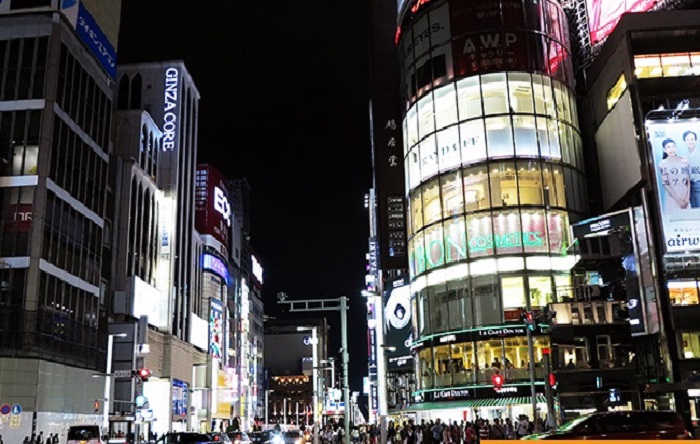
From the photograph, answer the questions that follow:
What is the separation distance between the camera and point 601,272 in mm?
45344

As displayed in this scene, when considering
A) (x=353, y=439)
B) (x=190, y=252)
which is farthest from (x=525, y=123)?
(x=190, y=252)

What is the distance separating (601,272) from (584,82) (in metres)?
18.0

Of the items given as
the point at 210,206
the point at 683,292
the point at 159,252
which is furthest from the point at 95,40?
the point at 683,292

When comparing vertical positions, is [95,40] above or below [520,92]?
above

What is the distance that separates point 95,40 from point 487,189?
3164 centimetres

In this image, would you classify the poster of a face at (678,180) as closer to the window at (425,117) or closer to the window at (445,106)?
the window at (445,106)

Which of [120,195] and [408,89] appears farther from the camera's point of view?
[120,195]

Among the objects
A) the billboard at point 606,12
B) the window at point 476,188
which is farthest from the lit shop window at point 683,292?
the billboard at point 606,12

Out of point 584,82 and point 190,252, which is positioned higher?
point 584,82

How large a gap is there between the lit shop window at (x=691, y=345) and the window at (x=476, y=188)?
15.0 metres

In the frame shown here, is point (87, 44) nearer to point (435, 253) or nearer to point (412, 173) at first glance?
point (412, 173)

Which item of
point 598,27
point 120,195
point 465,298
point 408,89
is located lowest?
point 465,298

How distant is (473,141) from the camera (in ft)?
161

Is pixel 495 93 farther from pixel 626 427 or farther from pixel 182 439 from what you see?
pixel 626 427
